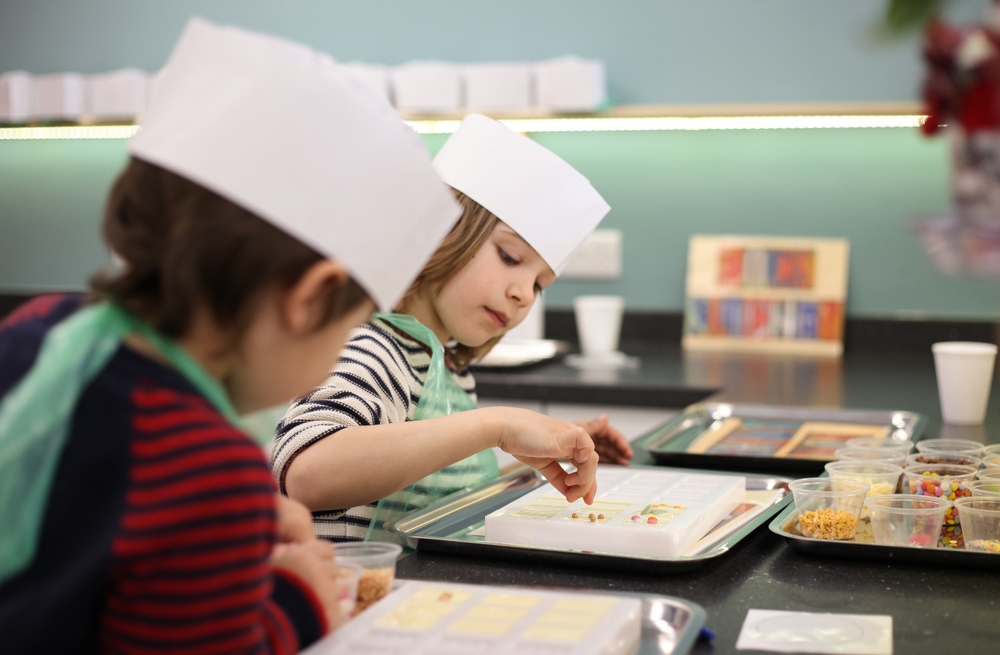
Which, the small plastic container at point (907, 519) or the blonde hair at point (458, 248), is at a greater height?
the blonde hair at point (458, 248)

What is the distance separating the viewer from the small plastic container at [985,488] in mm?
1121

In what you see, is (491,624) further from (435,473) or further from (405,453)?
(435,473)

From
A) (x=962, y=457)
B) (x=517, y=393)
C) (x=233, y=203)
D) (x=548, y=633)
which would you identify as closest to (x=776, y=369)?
(x=517, y=393)

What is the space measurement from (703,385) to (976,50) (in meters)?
1.76

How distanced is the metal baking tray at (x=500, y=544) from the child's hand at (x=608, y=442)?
0.12 m

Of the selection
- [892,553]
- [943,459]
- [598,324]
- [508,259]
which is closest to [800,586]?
[892,553]

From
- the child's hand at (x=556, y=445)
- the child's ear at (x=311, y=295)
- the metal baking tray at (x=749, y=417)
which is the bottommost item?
the metal baking tray at (x=749, y=417)

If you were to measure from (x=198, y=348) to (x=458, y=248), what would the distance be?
0.78 metres

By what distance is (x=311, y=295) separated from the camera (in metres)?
0.67

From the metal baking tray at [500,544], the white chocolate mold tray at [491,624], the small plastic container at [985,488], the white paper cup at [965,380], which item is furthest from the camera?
the white paper cup at [965,380]

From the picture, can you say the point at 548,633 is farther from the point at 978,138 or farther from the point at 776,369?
the point at 776,369

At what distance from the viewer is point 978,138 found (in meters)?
0.59

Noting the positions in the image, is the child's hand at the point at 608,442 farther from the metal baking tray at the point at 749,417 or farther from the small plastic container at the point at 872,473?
the small plastic container at the point at 872,473

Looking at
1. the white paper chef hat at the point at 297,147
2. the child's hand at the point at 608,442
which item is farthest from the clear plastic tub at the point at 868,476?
the white paper chef hat at the point at 297,147
